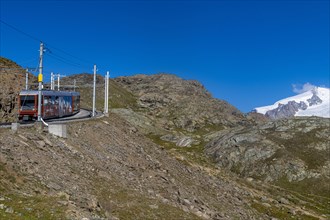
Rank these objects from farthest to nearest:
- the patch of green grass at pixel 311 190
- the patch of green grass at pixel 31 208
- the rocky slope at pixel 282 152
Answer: the rocky slope at pixel 282 152
the patch of green grass at pixel 311 190
the patch of green grass at pixel 31 208

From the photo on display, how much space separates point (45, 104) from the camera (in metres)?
63.2

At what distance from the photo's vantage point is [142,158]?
56062mm

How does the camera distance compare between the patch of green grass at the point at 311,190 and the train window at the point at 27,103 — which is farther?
the patch of green grass at the point at 311,190

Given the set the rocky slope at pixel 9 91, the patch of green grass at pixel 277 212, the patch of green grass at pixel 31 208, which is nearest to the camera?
the patch of green grass at pixel 31 208

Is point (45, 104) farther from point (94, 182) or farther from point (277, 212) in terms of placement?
point (277, 212)

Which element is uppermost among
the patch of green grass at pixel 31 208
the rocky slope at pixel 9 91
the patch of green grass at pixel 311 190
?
the rocky slope at pixel 9 91

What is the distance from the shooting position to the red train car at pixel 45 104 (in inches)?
2339

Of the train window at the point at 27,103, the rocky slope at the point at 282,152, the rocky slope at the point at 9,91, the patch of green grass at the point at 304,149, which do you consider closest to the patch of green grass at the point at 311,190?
the rocky slope at the point at 282,152

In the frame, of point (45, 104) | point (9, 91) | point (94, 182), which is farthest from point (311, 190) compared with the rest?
point (94, 182)

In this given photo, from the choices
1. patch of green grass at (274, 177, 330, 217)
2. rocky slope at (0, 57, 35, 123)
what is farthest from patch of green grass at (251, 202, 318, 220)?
rocky slope at (0, 57, 35, 123)

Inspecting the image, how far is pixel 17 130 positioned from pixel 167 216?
19.7 metres

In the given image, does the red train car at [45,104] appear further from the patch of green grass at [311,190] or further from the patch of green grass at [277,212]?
the patch of green grass at [311,190]

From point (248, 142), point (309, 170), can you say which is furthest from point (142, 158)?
point (248, 142)

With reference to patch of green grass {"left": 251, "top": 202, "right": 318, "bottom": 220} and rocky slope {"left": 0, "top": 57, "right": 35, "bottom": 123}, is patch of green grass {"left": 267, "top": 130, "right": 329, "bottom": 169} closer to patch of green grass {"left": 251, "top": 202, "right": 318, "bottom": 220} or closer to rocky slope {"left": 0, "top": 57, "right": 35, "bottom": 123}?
patch of green grass {"left": 251, "top": 202, "right": 318, "bottom": 220}
